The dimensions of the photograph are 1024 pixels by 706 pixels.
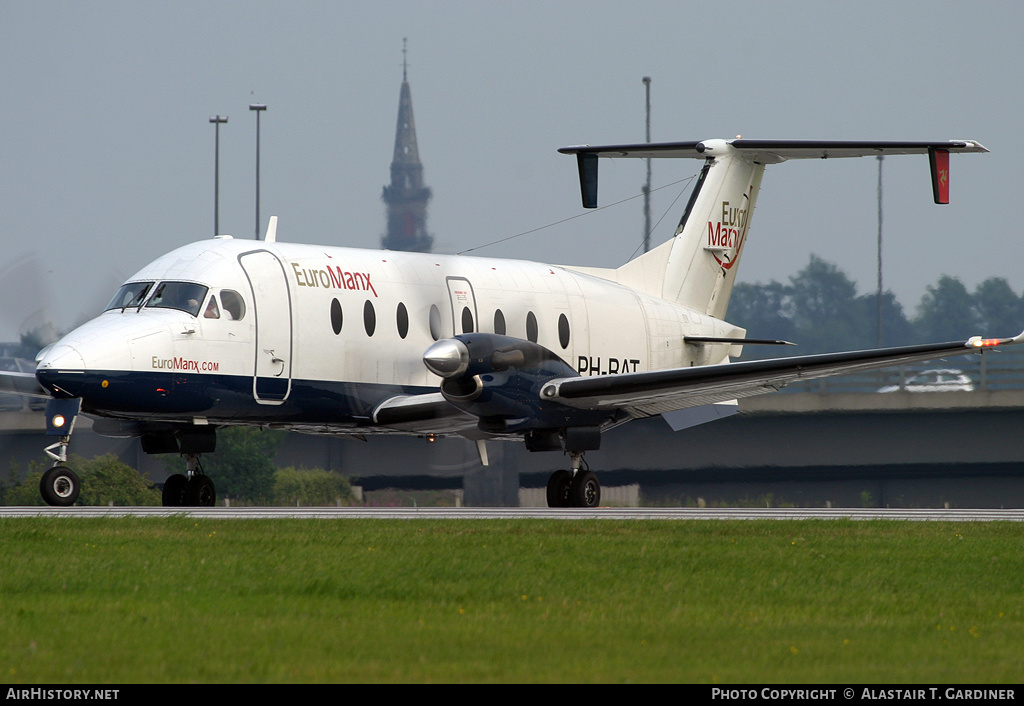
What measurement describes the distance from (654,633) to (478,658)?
5.22 feet

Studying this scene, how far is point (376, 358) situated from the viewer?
72.7 ft

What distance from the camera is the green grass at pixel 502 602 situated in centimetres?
851

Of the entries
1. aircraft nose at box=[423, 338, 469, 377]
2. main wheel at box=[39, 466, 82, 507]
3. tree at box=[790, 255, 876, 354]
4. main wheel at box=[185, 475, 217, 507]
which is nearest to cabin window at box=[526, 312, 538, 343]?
aircraft nose at box=[423, 338, 469, 377]

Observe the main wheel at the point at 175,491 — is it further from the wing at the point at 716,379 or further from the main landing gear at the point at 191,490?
the wing at the point at 716,379

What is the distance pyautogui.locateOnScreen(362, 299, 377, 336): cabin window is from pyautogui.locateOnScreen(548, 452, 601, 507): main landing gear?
3.82m

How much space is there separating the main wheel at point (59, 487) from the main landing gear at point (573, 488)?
7.66m

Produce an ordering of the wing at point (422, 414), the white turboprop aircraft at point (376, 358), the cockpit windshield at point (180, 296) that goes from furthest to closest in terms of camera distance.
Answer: the wing at point (422, 414) < the cockpit windshield at point (180, 296) < the white turboprop aircraft at point (376, 358)

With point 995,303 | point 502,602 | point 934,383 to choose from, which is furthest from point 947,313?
point 502,602

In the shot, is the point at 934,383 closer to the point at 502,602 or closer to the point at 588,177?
the point at 588,177

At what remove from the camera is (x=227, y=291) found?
20531 millimetres

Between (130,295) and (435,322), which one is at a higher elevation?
(130,295)

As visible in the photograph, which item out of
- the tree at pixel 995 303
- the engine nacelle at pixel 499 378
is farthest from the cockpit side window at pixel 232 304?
the tree at pixel 995 303

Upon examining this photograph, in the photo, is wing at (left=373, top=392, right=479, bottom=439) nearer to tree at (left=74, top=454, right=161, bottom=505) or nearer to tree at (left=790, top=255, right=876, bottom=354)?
tree at (left=74, top=454, right=161, bottom=505)

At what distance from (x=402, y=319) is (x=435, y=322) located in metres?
0.63
